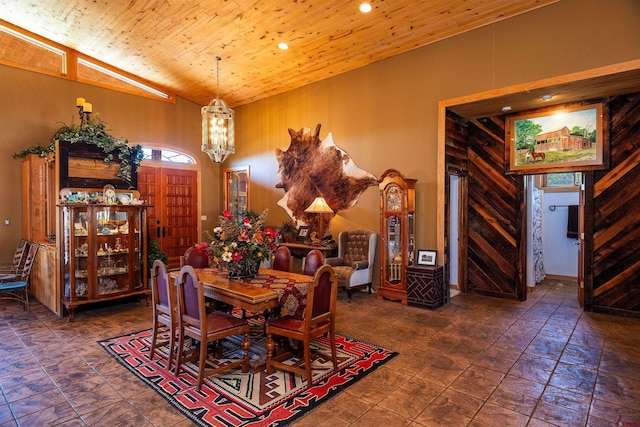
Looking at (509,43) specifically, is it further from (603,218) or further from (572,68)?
(603,218)

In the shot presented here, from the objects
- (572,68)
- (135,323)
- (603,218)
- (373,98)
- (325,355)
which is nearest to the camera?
A: (325,355)

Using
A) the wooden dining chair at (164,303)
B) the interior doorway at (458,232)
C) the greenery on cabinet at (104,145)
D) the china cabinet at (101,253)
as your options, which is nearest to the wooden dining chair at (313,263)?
the wooden dining chair at (164,303)

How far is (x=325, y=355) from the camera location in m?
3.51

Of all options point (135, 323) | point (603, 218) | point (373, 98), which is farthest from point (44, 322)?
point (603, 218)

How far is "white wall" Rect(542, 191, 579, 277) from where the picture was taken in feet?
23.8

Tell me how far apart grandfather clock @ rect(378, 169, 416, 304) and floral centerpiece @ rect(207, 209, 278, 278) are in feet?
8.09

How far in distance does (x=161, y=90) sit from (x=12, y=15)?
8.64ft

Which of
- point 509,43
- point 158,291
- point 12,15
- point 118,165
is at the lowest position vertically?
point 158,291

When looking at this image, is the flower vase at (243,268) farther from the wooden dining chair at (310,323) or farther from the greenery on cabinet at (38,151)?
the greenery on cabinet at (38,151)

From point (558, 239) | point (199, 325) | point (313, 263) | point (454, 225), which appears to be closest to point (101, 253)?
point (199, 325)

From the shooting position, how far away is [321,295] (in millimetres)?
3133

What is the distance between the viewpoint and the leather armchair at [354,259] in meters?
5.73

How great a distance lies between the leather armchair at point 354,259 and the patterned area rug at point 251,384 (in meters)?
1.79

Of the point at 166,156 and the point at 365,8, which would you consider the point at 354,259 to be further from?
the point at 166,156
